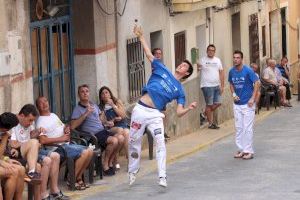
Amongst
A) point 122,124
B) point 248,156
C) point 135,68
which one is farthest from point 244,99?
point 135,68

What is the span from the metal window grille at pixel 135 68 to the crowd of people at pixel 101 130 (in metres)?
2.89

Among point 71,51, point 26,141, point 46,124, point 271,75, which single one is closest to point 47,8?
point 71,51

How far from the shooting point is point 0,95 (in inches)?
438

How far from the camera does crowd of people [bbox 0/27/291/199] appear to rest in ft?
32.9

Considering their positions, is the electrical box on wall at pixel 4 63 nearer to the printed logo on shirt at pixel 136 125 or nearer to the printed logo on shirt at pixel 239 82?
the printed logo on shirt at pixel 136 125

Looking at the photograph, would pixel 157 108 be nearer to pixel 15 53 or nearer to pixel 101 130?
pixel 101 130

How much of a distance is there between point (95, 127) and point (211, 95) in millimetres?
7750

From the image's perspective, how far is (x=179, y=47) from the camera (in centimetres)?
2033

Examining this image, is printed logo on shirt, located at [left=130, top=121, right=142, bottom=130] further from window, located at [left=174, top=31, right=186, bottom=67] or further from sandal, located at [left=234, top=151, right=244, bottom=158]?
window, located at [left=174, top=31, right=186, bottom=67]

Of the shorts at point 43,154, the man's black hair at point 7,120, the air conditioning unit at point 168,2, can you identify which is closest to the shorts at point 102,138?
the shorts at point 43,154

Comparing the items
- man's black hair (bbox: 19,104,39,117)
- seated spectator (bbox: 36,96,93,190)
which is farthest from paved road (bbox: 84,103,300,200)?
man's black hair (bbox: 19,104,39,117)

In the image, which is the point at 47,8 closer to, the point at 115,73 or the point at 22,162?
the point at 115,73

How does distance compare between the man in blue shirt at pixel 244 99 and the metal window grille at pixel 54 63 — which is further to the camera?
the man in blue shirt at pixel 244 99

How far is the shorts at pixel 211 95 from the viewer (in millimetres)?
20281
